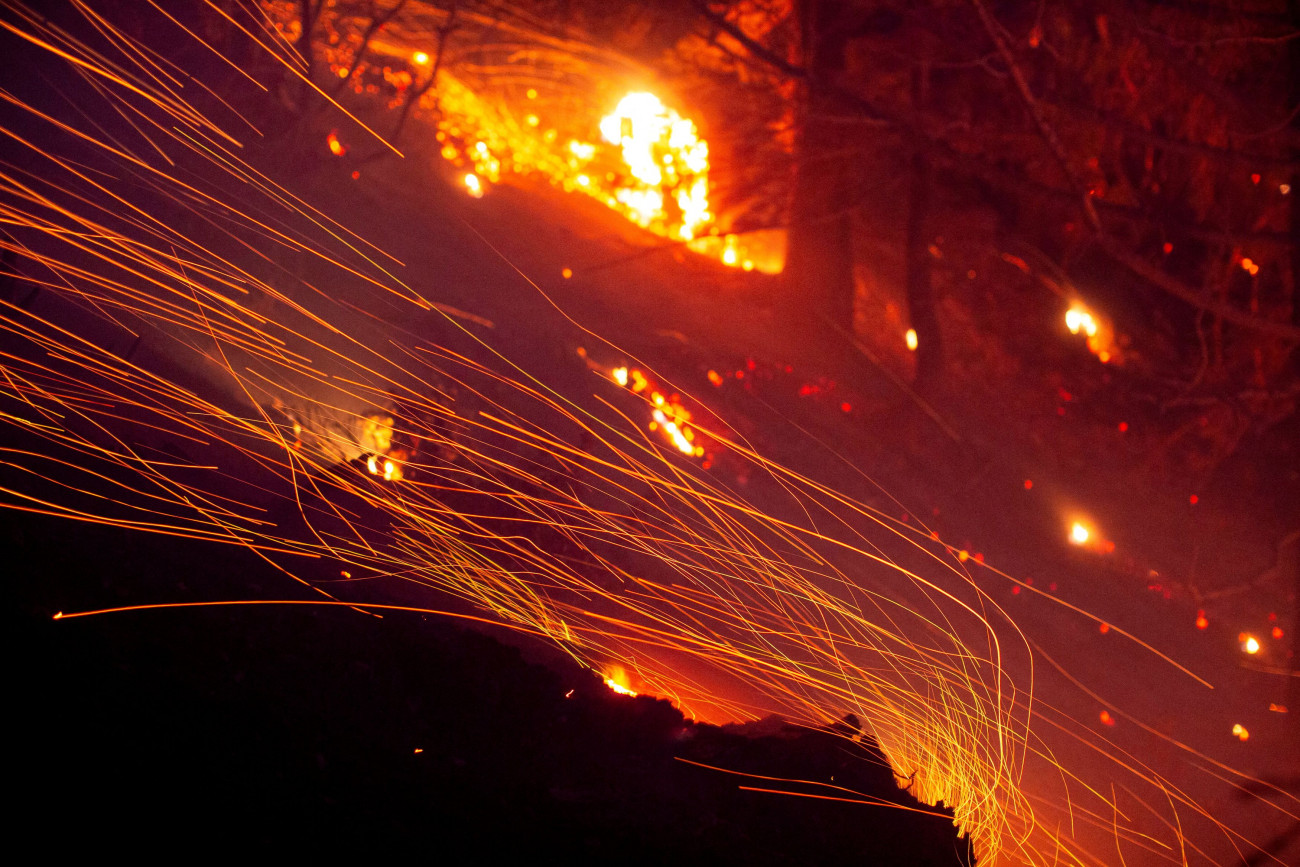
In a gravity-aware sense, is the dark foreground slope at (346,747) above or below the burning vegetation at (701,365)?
below

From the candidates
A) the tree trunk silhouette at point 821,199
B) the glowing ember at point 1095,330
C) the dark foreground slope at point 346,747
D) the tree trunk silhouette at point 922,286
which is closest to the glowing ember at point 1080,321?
the glowing ember at point 1095,330

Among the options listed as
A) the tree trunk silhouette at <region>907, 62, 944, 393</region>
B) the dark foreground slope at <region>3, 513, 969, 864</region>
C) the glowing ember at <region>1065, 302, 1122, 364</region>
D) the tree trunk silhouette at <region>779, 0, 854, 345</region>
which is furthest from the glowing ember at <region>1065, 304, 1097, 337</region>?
the dark foreground slope at <region>3, 513, 969, 864</region>

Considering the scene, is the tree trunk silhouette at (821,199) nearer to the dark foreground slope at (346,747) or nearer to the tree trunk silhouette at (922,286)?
the tree trunk silhouette at (922,286)

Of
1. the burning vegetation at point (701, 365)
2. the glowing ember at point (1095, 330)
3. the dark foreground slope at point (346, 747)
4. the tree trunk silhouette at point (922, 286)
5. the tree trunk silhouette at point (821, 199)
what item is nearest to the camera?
the dark foreground slope at point (346, 747)

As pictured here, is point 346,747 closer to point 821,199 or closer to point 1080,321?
point 821,199

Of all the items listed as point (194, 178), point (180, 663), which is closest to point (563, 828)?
point (180, 663)

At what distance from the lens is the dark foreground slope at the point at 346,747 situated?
186 cm

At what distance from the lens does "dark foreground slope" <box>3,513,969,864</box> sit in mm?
1862

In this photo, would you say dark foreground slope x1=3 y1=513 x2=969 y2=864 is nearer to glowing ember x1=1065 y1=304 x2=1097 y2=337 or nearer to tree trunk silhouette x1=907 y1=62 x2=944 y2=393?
tree trunk silhouette x1=907 y1=62 x2=944 y2=393

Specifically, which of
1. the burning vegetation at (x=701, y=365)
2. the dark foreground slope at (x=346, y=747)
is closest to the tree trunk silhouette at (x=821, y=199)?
the burning vegetation at (x=701, y=365)

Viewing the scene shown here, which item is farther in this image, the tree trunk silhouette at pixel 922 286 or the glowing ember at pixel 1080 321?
the glowing ember at pixel 1080 321

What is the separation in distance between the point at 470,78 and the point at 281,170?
8.06 feet

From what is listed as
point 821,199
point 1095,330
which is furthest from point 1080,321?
point 821,199

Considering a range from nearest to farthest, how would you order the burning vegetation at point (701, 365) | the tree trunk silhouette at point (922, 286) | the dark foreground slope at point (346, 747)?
the dark foreground slope at point (346, 747) < the burning vegetation at point (701, 365) < the tree trunk silhouette at point (922, 286)
